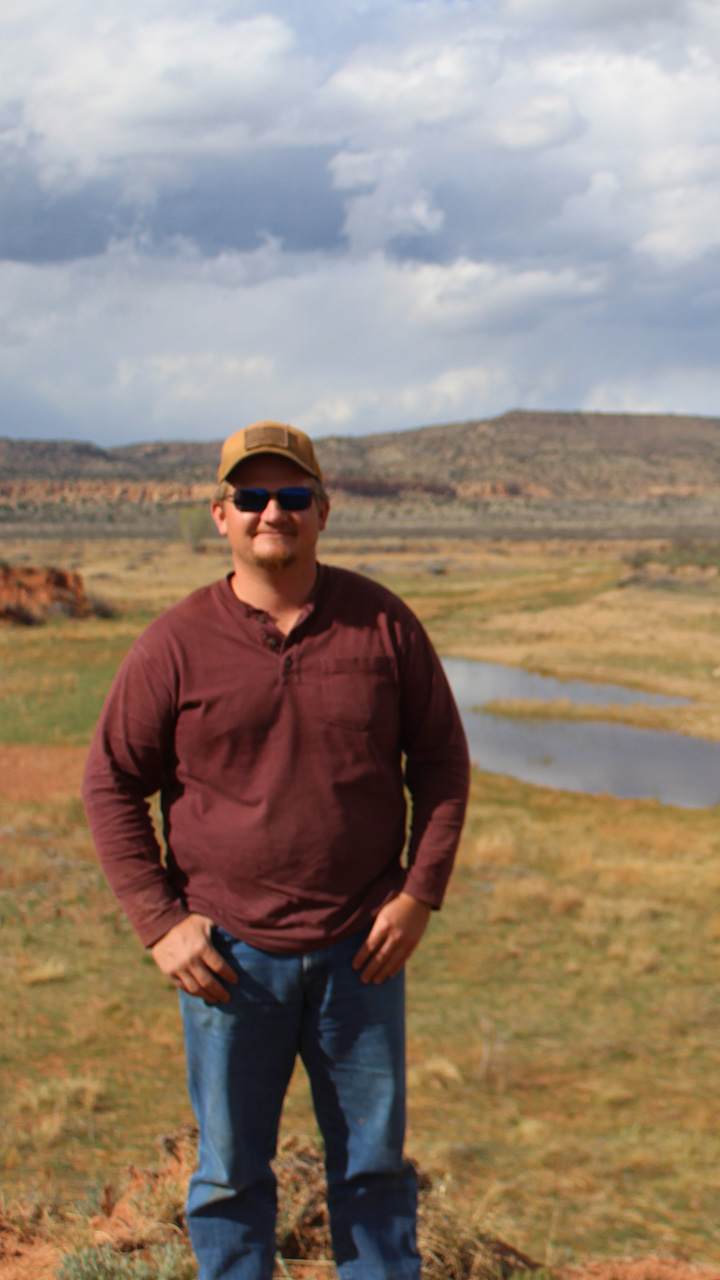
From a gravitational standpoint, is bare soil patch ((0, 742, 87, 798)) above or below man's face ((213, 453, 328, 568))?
below

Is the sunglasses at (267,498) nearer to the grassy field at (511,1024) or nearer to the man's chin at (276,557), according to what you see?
the man's chin at (276,557)

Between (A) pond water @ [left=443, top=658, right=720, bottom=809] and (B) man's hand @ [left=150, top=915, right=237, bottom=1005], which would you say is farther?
(A) pond water @ [left=443, top=658, right=720, bottom=809]

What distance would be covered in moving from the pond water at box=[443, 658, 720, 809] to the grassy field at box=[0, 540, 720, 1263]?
1.62m

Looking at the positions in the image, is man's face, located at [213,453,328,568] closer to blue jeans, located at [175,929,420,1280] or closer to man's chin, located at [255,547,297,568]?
man's chin, located at [255,547,297,568]

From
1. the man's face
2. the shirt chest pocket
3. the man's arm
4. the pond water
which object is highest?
the man's face

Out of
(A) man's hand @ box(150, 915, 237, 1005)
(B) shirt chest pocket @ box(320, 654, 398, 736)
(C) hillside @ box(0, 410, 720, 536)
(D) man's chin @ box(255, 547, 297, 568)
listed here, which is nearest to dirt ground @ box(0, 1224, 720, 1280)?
(A) man's hand @ box(150, 915, 237, 1005)

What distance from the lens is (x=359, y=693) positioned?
2533 millimetres

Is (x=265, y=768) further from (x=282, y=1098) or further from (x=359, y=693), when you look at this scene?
(x=282, y=1098)

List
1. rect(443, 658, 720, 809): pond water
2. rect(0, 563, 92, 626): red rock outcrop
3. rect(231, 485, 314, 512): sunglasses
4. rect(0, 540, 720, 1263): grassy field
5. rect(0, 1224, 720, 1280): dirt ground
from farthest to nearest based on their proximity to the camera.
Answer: rect(0, 563, 92, 626): red rock outcrop < rect(443, 658, 720, 809): pond water < rect(0, 540, 720, 1263): grassy field < rect(0, 1224, 720, 1280): dirt ground < rect(231, 485, 314, 512): sunglasses

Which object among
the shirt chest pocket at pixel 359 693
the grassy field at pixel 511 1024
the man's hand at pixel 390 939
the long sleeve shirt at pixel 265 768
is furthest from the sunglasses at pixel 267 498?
the grassy field at pixel 511 1024

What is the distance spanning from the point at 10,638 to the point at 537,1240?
104ft

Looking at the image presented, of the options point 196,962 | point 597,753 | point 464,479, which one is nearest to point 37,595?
point 597,753

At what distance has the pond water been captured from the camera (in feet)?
60.5

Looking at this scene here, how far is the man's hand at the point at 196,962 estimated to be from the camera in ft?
8.12
